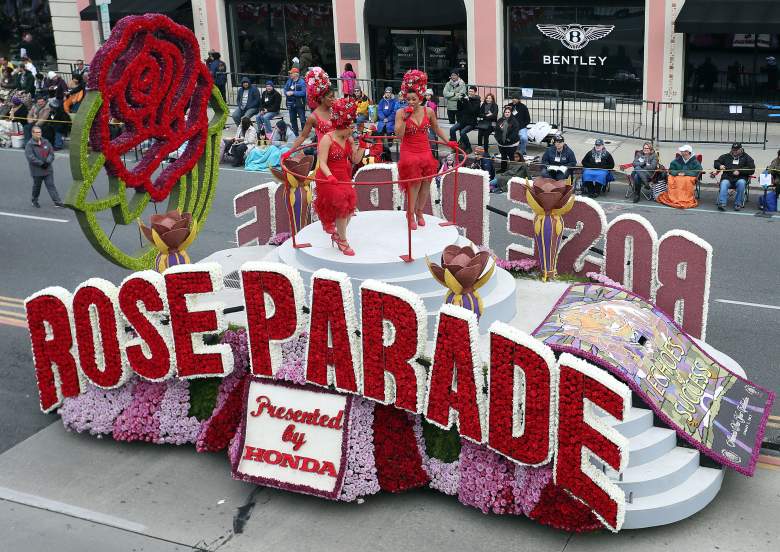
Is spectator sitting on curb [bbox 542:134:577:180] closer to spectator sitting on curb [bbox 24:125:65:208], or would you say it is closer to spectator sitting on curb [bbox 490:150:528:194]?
spectator sitting on curb [bbox 490:150:528:194]

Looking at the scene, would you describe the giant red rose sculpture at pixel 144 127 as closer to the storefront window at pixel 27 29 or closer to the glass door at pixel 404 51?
the glass door at pixel 404 51

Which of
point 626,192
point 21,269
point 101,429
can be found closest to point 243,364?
point 101,429

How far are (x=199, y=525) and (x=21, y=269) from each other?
29.5 feet

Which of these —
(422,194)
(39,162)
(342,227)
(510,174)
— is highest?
(39,162)

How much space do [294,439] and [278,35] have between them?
23985mm

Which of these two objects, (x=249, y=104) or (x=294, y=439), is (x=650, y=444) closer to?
(x=294, y=439)

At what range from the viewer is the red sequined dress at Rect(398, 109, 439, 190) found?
43.9 ft

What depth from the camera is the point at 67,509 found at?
36.2ft

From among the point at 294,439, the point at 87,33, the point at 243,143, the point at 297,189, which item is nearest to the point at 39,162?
the point at 243,143

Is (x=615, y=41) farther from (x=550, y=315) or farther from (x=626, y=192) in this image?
(x=550, y=315)

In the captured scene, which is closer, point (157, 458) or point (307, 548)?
point (307, 548)

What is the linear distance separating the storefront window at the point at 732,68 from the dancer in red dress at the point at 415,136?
15.0 metres

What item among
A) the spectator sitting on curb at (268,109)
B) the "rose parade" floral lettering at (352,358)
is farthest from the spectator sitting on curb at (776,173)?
the spectator sitting on curb at (268,109)

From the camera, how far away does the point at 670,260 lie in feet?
41.4
